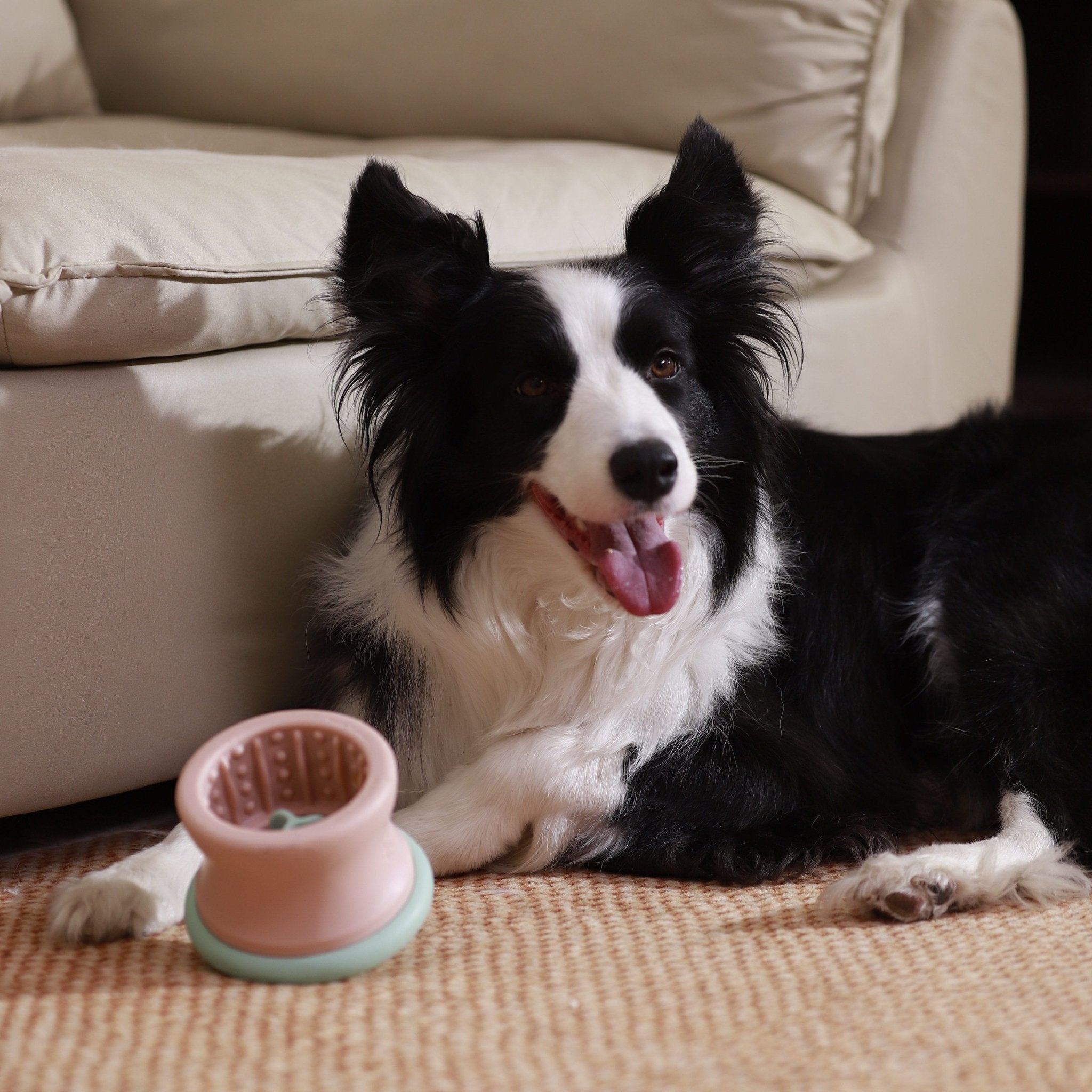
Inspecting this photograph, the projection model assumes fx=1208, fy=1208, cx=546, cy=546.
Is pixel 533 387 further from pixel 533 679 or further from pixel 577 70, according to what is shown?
pixel 577 70

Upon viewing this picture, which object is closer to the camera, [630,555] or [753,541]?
[630,555]

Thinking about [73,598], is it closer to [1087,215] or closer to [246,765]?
[246,765]

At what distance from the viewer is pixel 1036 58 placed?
3.98m

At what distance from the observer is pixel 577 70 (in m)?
2.61

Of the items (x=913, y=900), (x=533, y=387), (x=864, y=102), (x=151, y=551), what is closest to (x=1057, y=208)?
(x=864, y=102)

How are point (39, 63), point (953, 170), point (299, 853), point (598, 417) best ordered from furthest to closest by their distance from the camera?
1. point (39, 63)
2. point (953, 170)
3. point (598, 417)
4. point (299, 853)

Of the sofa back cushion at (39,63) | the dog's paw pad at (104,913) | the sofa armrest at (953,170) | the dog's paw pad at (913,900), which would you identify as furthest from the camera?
the sofa back cushion at (39,63)

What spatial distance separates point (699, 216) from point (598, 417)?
1.28 ft

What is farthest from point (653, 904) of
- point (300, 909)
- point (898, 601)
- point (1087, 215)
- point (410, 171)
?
point (1087, 215)

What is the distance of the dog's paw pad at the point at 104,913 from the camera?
144 centimetres

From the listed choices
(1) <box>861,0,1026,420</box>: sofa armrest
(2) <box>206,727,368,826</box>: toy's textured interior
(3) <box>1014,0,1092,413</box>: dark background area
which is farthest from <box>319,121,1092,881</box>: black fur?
(3) <box>1014,0,1092,413</box>: dark background area

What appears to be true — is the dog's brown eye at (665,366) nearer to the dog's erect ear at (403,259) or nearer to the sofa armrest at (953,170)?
the dog's erect ear at (403,259)

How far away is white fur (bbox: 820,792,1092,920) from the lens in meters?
1.57

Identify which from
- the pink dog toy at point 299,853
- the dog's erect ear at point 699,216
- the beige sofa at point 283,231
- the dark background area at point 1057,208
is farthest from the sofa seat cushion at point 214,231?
the dark background area at point 1057,208
